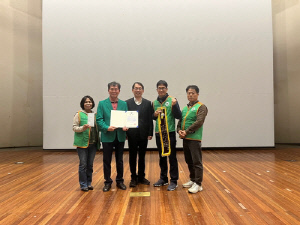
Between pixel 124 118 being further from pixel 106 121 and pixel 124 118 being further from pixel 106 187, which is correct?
pixel 106 187

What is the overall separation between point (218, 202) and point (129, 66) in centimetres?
489

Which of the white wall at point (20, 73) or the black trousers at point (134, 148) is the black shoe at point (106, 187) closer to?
the black trousers at point (134, 148)

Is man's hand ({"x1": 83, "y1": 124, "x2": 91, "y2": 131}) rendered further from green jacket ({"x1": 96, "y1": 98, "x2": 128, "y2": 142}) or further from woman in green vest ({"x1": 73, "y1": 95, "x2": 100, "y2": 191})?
green jacket ({"x1": 96, "y1": 98, "x2": 128, "y2": 142})

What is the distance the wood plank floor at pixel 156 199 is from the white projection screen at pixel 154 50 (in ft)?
8.60

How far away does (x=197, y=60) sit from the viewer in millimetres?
6945

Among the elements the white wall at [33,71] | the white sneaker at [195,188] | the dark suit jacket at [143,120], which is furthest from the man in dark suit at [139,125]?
the white wall at [33,71]

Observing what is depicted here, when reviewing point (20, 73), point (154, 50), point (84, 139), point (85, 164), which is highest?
point (154, 50)

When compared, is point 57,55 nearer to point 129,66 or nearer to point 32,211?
point 129,66

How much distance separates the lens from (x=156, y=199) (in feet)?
9.55

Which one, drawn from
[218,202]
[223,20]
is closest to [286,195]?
[218,202]

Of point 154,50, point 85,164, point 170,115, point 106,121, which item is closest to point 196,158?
point 170,115

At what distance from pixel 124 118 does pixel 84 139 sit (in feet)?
1.89

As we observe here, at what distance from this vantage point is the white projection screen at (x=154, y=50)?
6.91 m

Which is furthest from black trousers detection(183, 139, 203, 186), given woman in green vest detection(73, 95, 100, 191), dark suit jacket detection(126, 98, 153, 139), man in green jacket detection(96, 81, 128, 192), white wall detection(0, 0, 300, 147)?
white wall detection(0, 0, 300, 147)
